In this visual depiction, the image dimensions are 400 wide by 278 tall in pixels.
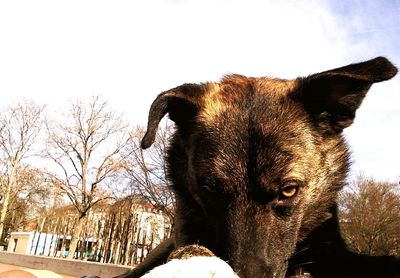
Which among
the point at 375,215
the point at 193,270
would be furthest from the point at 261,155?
the point at 375,215

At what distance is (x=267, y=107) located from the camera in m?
3.88

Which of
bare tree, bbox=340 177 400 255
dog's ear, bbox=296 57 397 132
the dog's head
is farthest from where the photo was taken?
bare tree, bbox=340 177 400 255

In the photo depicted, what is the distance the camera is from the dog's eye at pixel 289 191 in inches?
132

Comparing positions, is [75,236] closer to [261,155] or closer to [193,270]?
[261,155]

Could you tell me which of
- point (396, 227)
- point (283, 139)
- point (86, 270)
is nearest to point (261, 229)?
point (283, 139)

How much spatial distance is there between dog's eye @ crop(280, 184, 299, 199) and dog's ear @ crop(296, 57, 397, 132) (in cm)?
89

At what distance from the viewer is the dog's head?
3213 millimetres

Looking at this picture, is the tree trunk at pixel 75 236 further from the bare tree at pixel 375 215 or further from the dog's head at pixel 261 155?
the dog's head at pixel 261 155

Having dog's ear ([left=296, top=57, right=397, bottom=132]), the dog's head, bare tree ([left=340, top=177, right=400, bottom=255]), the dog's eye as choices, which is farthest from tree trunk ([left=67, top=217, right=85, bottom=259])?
the dog's eye

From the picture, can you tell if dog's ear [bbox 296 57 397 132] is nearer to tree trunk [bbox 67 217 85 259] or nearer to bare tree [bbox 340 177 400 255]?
bare tree [bbox 340 177 400 255]

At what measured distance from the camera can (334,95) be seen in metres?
4.05

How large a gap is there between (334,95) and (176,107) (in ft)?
5.04

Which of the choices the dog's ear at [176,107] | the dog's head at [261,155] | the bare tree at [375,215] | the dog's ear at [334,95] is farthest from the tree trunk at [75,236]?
the dog's ear at [334,95]

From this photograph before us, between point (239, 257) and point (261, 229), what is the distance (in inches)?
12.0
